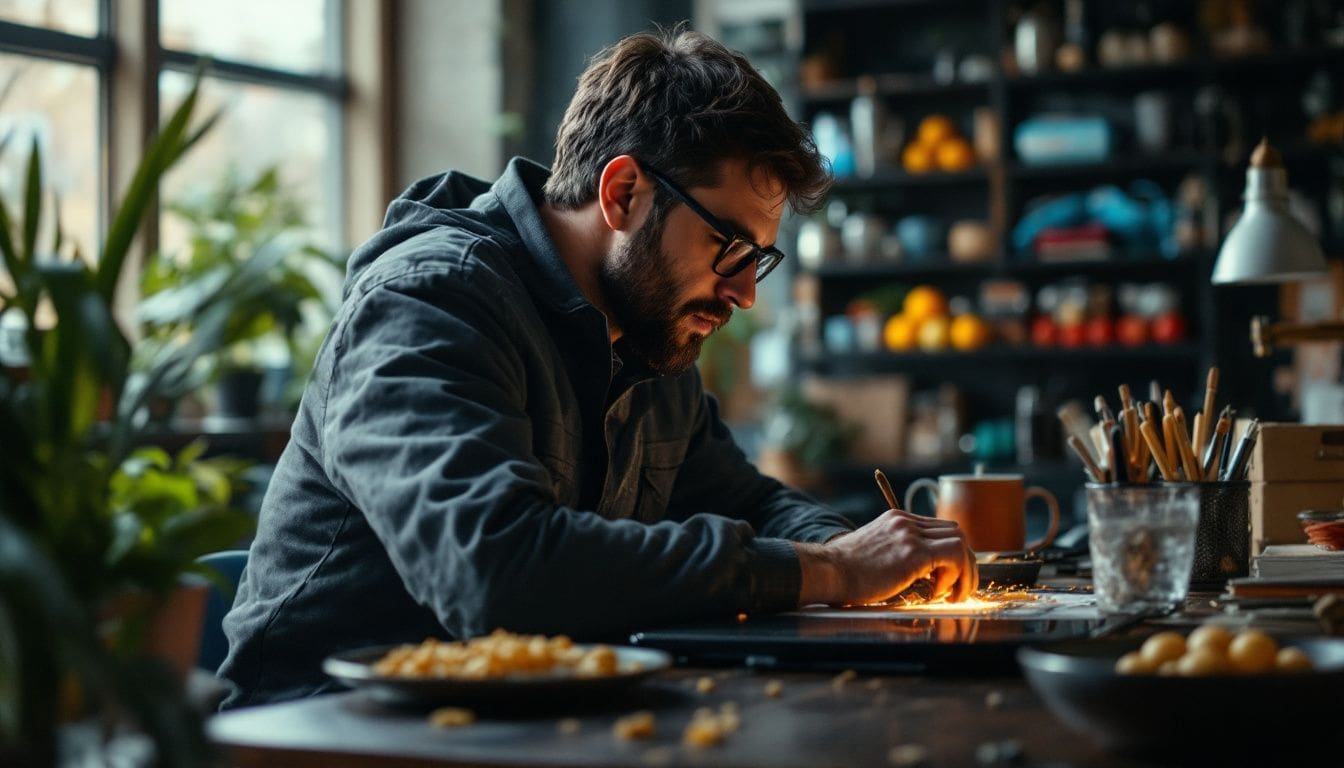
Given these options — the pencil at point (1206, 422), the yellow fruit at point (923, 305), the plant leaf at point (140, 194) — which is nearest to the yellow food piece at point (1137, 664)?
the plant leaf at point (140, 194)

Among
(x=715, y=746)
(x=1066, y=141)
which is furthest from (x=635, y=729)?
(x=1066, y=141)

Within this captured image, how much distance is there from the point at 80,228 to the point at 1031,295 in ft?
11.8

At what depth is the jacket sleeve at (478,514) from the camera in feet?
4.69

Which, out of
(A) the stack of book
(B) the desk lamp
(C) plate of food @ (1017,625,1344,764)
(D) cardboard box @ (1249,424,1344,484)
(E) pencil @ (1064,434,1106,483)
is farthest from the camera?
(B) the desk lamp

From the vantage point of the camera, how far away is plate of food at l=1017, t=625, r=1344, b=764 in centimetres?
93

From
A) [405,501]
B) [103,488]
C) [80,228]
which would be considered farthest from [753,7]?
[103,488]

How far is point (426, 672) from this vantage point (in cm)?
116

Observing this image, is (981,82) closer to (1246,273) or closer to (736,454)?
(1246,273)

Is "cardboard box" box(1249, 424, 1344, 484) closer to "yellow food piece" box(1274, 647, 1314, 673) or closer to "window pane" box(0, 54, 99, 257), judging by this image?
"yellow food piece" box(1274, 647, 1314, 673)

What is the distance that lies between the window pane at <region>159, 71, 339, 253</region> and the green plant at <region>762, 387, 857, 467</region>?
6.37 ft

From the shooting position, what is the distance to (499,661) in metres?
1.15

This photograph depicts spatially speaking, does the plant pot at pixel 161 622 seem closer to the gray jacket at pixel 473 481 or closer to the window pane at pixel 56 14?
the gray jacket at pixel 473 481

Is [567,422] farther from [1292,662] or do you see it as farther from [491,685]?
[1292,662]

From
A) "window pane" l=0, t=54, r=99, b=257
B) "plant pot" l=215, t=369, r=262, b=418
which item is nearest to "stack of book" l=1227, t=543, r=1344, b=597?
"plant pot" l=215, t=369, r=262, b=418
